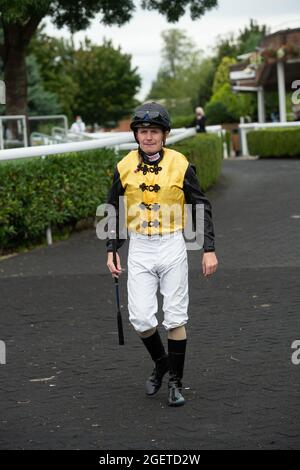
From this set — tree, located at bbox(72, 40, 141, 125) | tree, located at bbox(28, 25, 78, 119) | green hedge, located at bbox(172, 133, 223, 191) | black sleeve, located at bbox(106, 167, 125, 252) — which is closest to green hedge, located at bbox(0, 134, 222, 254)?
green hedge, located at bbox(172, 133, 223, 191)

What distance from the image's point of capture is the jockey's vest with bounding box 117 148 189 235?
6.22 meters

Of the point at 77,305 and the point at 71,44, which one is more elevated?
the point at 71,44

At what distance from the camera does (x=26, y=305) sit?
9.64 metres

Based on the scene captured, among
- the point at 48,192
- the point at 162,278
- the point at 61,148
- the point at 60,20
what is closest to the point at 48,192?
the point at 48,192

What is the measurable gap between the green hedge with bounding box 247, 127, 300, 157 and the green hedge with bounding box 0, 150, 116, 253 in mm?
15599

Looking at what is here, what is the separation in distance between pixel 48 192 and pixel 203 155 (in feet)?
21.3

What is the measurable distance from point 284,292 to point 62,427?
439 cm

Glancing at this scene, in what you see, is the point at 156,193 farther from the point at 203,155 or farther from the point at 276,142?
the point at 276,142

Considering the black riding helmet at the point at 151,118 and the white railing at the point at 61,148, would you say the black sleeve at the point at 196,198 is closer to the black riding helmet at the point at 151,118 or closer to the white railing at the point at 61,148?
the black riding helmet at the point at 151,118

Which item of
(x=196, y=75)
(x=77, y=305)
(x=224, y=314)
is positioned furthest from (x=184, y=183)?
(x=196, y=75)

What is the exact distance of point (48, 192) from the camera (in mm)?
13570

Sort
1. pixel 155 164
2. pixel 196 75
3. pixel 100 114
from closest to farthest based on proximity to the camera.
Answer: pixel 155 164 → pixel 100 114 → pixel 196 75

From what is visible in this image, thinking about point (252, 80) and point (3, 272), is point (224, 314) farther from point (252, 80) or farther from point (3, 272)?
point (252, 80)

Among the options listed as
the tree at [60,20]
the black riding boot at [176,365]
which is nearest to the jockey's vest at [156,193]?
the black riding boot at [176,365]
